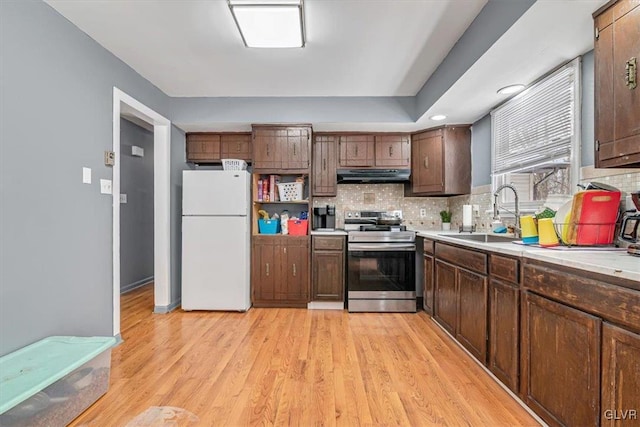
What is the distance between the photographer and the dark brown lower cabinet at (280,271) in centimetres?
385

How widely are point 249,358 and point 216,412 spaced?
69cm

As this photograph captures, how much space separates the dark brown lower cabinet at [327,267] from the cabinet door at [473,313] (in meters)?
1.51

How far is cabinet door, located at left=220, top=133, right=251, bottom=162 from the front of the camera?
4113 millimetres

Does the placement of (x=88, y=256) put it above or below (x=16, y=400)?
above

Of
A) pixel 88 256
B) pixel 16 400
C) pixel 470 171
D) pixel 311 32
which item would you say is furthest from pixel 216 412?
pixel 470 171

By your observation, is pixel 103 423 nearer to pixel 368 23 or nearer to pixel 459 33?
pixel 368 23

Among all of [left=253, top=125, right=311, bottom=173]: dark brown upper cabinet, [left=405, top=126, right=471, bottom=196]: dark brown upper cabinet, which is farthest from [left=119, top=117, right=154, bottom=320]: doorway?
[left=405, top=126, right=471, bottom=196]: dark brown upper cabinet

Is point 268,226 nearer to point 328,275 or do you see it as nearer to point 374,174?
point 328,275

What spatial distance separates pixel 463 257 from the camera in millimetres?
2514

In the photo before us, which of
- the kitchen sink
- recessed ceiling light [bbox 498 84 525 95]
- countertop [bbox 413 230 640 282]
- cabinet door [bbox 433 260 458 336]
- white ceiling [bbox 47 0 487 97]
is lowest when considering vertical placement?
cabinet door [bbox 433 260 458 336]

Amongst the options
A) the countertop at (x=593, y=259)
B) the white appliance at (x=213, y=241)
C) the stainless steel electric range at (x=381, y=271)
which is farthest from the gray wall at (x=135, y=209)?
the countertop at (x=593, y=259)

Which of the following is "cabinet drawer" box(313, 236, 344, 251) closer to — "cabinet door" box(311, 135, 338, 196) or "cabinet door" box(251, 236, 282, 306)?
"cabinet door" box(251, 236, 282, 306)

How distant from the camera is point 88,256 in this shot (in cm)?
245

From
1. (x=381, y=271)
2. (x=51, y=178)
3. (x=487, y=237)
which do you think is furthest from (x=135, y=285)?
(x=487, y=237)
